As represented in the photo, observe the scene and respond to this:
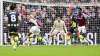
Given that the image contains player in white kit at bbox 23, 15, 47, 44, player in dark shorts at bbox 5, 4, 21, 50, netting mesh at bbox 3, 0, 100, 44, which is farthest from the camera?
netting mesh at bbox 3, 0, 100, 44

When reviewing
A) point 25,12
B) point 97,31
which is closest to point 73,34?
point 97,31

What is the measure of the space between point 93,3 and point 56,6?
2.30 m

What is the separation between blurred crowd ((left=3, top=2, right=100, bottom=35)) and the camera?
89.4 ft

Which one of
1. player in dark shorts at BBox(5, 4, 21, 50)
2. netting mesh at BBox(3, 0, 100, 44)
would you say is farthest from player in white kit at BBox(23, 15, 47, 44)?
player in dark shorts at BBox(5, 4, 21, 50)

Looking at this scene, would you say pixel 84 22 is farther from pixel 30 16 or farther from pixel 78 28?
pixel 30 16

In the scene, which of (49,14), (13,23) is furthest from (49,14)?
(13,23)

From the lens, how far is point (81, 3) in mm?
27266

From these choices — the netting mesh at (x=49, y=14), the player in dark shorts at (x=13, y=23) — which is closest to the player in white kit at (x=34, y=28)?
the netting mesh at (x=49, y=14)

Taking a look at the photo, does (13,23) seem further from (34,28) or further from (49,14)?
(49,14)

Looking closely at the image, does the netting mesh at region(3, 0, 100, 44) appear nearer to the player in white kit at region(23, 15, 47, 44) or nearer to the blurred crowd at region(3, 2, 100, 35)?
the blurred crowd at region(3, 2, 100, 35)

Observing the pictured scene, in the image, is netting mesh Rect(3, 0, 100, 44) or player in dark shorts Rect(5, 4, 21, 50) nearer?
player in dark shorts Rect(5, 4, 21, 50)

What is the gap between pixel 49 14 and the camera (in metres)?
27.7

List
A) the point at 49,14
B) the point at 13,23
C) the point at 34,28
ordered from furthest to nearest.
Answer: the point at 49,14
the point at 34,28
the point at 13,23

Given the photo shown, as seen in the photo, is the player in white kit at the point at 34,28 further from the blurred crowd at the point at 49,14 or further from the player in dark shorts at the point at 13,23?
the player in dark shorts at the point at 13,23
